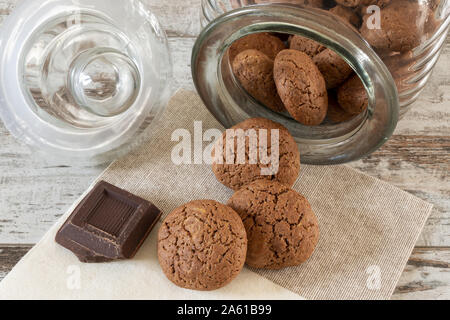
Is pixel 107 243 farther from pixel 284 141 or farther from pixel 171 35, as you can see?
pixel 171 35

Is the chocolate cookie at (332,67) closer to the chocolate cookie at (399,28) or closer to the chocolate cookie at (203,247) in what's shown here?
the chocolate cookie at (399,28)

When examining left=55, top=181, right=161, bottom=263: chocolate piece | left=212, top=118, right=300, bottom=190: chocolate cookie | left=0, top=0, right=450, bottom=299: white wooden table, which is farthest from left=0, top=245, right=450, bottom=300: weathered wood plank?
left=212, top=118, right=300, bottom=190: chocolate cookie

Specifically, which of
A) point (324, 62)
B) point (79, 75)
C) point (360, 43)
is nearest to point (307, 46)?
point (324, 62)

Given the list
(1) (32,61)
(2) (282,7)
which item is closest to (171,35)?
(1) (32,61)

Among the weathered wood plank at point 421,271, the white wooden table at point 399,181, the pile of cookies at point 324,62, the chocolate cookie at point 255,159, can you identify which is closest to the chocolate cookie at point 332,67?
the pile of cookies at point 324,62

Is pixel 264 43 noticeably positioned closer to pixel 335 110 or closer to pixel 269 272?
pixel 335 110
